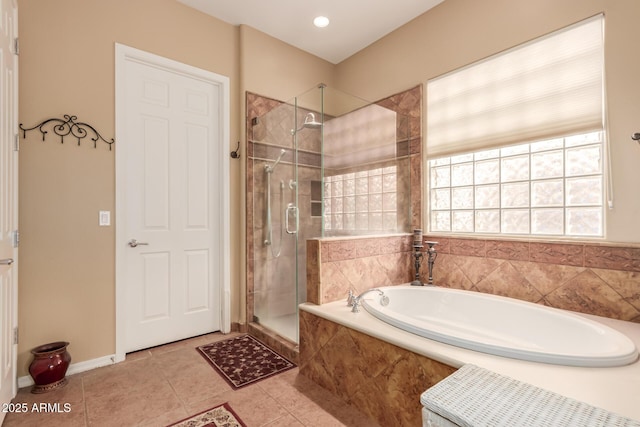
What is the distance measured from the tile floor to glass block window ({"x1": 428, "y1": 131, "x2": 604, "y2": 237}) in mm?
1756

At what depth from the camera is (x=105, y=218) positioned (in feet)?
7.61

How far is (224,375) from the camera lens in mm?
2150

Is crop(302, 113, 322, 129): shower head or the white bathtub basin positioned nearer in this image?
the white bathtub basin

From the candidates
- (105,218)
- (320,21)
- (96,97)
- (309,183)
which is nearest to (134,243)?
(105,218)

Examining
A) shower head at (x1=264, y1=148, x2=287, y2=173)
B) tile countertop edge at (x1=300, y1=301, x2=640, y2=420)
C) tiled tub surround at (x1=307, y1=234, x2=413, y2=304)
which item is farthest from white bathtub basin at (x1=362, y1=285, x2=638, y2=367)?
shower head at (x1=264, y1=148, x2=287, y2=173)

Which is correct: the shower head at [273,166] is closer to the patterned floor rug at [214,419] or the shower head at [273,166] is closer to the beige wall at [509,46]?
the beige wall at [509,46]

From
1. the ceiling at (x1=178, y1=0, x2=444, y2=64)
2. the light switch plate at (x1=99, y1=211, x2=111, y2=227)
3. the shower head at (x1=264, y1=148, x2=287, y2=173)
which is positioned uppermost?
the ceiling at (x1=178, y1=0, x2=444, y2=64)

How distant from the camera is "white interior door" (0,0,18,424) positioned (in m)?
1.62

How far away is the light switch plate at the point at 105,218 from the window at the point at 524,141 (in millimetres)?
2655

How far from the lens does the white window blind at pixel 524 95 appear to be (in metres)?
1.98

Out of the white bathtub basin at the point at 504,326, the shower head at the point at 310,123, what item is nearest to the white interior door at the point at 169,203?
the shower head at the point at 310,123

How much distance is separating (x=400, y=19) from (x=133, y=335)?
12.1 feet

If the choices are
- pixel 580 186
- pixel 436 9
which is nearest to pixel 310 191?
pixel 580 186

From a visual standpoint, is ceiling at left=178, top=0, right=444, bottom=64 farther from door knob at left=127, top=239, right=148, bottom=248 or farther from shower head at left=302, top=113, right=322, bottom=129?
door knob at left=127, top=239, right=148, bottom=248
